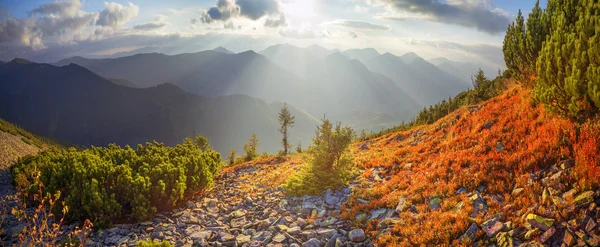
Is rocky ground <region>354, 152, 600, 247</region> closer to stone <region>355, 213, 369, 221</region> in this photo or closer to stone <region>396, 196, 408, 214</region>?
stone <region>396, 196, 408, 214</region>

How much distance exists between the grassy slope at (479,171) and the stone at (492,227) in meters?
0.26

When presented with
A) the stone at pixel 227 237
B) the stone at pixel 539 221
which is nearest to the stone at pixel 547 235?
the stone at pixel 539 221

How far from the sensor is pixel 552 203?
764 centimetres

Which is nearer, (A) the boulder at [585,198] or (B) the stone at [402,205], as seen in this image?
(A) the boulder at [585,198]

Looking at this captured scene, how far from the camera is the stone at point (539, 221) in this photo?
689 cm

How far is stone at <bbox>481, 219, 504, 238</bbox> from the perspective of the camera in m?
7.41

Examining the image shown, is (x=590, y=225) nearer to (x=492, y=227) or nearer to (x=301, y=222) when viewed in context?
(x=492, y=227)

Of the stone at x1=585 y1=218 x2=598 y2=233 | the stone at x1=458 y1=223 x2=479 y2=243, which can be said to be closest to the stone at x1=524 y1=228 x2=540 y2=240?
the stone at x1=585 y1=218 x2=598 y2=233

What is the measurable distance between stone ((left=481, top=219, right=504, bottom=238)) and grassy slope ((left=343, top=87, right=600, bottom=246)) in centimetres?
26

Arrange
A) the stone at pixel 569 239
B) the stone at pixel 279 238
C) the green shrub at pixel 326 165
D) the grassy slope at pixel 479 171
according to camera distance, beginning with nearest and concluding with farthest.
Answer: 1. the stone at pixel 569 239
2. the grassy slope at pixel 479 171
3. the stone at pixel 279 238
4. the green shrub at pixel 326 165

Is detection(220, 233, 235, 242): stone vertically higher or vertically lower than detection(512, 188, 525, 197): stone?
lower

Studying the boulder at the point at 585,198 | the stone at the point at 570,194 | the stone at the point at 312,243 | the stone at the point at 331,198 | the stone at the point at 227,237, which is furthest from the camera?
the stone at the point at 331,198

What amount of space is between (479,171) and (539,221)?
135 inches

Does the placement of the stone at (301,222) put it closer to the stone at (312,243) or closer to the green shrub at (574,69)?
the stone at (312,243)
